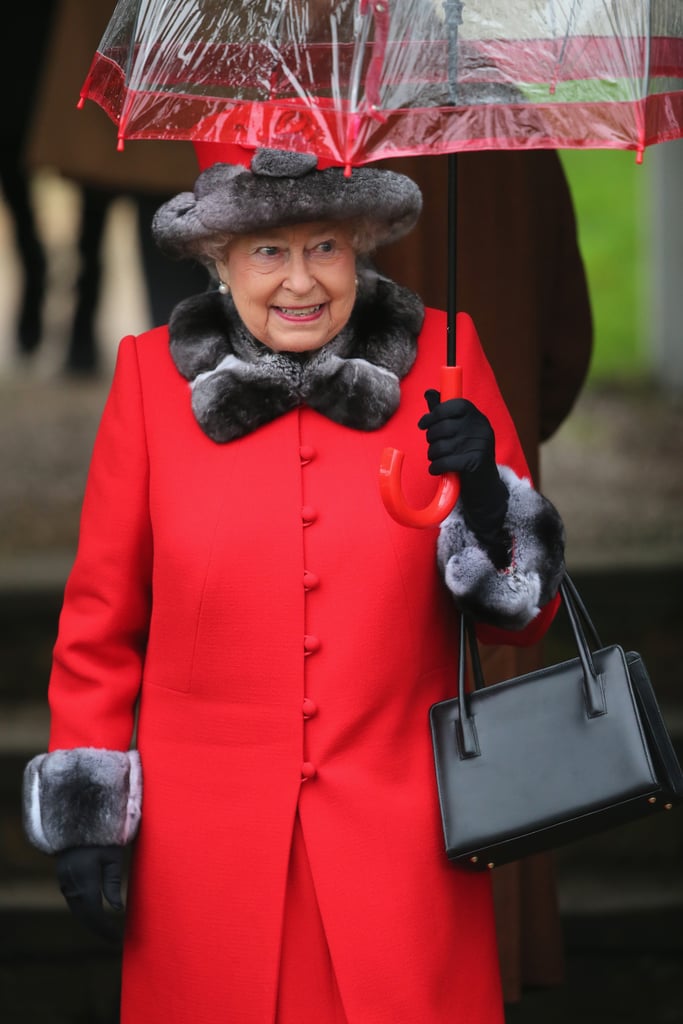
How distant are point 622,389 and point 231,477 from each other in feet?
18.3

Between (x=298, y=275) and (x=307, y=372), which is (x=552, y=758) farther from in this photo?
(x=298, y=275)

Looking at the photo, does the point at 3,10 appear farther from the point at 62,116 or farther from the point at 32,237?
the point at 62,116

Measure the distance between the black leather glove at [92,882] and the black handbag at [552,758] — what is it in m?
0.49

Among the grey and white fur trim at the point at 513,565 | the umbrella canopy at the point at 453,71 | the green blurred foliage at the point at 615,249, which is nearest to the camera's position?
the umbrella canopy at the point at 453,71

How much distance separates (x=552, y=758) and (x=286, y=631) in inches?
16.1

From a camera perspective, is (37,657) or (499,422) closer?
(499,422)

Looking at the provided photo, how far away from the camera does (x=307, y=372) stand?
2.33 m

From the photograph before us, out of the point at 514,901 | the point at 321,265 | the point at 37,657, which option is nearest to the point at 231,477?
the point at 321,265

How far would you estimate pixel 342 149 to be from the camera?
6.31ft

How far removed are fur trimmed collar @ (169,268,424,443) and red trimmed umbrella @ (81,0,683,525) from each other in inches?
14.3

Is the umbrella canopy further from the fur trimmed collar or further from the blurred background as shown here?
the blurred background

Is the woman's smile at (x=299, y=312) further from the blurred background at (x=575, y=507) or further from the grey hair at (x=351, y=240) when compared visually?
the blurred background at (x=575, y=507)

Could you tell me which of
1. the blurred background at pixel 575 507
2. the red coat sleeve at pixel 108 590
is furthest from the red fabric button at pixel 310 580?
the blurred background at pixel 575 507

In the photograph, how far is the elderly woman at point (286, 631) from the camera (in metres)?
2.28
